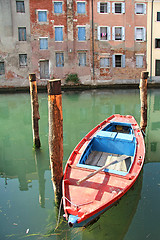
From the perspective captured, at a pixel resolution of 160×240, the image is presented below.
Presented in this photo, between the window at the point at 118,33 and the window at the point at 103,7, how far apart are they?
210cm

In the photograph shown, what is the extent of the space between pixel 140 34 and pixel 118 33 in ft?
8.35

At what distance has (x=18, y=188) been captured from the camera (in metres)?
7.01

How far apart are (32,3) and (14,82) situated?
27.6ft

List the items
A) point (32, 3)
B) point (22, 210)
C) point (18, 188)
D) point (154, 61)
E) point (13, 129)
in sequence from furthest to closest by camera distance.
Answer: point (154, 61) < point (32, 3) < point (13, 129) < point (18, 188) < point (22, 210)

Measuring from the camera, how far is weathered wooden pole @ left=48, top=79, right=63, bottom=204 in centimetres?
536

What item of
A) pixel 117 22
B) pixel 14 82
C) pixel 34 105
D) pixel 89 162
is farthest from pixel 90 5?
pixel 89 162

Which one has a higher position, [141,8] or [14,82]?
[141,8]

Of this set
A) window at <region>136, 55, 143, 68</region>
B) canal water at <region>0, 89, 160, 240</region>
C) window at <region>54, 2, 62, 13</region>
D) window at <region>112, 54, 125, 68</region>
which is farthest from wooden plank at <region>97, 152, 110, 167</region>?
window at <region>54, 2, 62, 13</region>

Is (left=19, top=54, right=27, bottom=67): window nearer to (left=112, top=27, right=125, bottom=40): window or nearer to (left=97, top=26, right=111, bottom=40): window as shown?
(left=97, top=26, right=111, bottom=40): window

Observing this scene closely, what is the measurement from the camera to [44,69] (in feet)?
88.5

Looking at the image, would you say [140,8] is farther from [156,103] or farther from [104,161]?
[104,161]

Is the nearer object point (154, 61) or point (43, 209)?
point (43, 209)

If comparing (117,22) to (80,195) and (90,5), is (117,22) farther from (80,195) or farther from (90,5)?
(80,195)

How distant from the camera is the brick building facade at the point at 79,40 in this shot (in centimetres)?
2578
